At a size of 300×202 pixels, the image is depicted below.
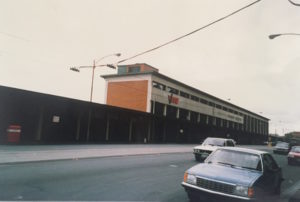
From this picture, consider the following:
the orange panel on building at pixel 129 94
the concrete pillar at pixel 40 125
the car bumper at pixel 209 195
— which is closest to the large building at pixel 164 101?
the orange panel on building at pixel 129 94

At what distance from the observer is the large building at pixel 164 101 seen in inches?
1984

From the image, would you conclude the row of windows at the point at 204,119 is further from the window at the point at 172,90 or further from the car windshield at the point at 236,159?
the car windshield at the point at 236,159

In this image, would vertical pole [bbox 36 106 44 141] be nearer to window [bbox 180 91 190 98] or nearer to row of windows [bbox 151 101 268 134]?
row of windows [bbox 151 101 268 134]

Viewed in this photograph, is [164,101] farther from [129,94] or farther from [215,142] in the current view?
[215,142]

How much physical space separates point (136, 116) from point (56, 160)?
26.7 metres

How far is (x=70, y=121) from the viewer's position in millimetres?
29875

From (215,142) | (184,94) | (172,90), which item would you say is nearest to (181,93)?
(184,94)

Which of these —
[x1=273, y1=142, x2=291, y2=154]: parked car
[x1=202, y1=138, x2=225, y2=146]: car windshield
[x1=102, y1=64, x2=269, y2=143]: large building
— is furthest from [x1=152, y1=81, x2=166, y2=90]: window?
[x1=202, y1=138, x2=225, y2=146]: car windshield

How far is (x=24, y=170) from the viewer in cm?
1054

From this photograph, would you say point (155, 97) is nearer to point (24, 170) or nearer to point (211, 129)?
point (211, 129)

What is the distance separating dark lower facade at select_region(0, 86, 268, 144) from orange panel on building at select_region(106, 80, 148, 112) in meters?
6.00

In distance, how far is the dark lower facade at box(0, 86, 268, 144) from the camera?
2420 cm

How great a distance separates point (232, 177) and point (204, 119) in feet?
213

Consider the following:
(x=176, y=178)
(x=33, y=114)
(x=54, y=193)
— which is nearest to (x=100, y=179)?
(x=54, y=193)
